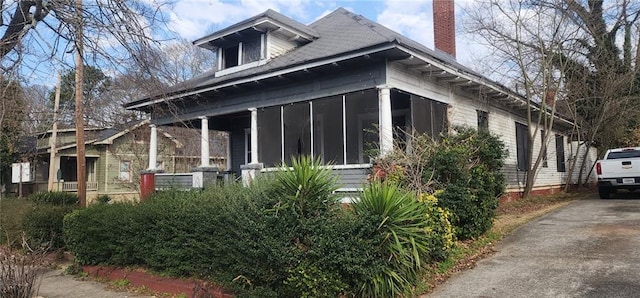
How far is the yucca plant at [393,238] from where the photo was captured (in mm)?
5281

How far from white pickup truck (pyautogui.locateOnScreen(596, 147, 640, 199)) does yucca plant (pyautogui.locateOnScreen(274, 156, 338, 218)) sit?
46.7 feet

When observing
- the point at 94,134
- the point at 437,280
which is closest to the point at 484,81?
the point at 437,280

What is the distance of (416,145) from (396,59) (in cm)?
264

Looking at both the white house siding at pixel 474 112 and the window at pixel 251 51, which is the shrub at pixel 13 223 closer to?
the window at pixel 251 51

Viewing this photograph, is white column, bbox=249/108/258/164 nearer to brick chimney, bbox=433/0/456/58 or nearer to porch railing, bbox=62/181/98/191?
brick chimney, bbox=433/0/456/58

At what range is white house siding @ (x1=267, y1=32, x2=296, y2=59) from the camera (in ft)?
47.7

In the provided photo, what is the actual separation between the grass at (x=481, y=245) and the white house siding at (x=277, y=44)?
337 inches

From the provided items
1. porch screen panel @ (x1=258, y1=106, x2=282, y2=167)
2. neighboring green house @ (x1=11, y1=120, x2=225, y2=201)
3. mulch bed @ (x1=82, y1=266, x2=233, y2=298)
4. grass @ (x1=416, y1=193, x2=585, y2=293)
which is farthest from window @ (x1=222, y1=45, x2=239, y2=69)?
neighboring green house @ (x1=11, y1=120, x2=225, y2=201)

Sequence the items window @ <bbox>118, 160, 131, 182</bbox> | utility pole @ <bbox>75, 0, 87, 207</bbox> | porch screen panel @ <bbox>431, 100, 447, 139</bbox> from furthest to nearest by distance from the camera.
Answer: window @ <bbox>118, 160, 131, 182</bbox> < porch screen panel @ <bbox>431, 100, 447, 139</bbox> < utility pole @ <bbox>75, 0, 87, 207</bbox>

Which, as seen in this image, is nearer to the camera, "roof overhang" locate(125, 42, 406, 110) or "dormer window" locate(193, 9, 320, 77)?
"roof overhang" locate(125, 42, 406, 110)

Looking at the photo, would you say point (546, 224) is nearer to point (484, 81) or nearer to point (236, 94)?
point (484, 81)

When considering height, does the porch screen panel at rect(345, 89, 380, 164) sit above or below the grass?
above

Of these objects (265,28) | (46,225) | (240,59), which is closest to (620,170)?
(265,28)

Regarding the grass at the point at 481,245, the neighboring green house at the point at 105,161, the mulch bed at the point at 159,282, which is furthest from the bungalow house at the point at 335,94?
the neighboring green house at the point at 105,161
